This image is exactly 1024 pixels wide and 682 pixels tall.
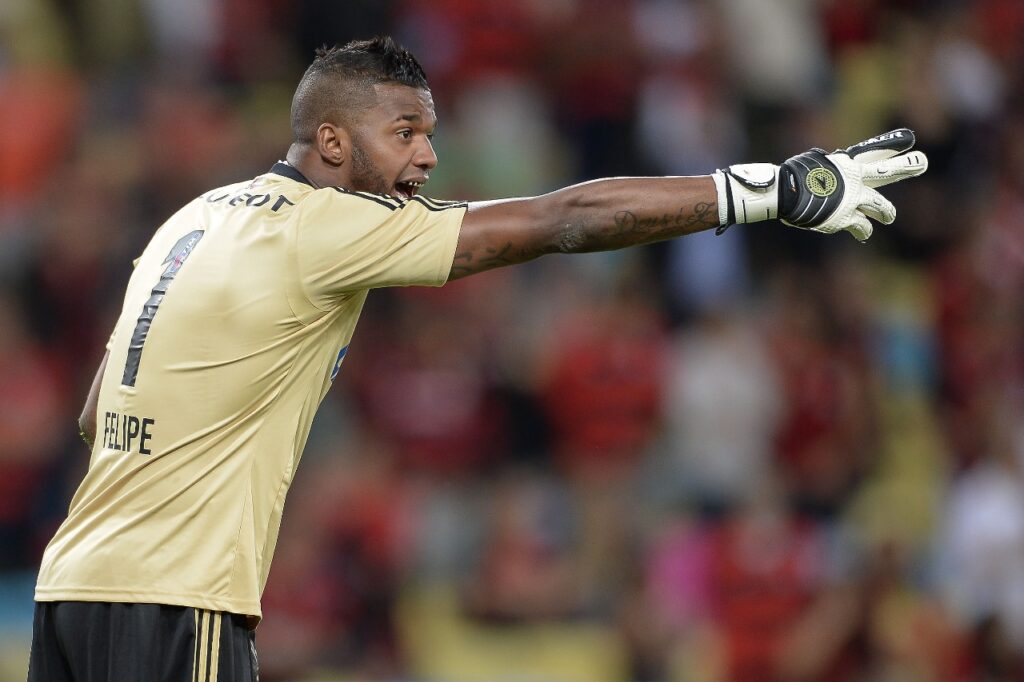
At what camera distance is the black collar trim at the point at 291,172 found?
396 cm

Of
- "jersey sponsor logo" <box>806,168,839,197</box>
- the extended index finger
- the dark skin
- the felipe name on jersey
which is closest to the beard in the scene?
the dark skin

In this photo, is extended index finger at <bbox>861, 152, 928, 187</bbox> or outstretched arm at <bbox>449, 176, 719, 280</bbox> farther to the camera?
extended index finger at <bbox>861, 152, 928, 187</bbox>

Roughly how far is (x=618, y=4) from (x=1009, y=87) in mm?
2713

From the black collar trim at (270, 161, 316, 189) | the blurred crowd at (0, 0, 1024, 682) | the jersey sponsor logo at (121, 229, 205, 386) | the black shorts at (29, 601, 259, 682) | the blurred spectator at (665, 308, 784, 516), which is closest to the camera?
the black shorts at (29, 601, 259, 682)

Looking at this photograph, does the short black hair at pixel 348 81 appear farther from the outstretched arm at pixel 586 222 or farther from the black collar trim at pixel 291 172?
the outstretched arm at pixel 586 222

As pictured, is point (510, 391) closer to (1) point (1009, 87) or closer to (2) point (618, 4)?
(2) point (618, 4)

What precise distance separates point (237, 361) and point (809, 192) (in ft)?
4.76

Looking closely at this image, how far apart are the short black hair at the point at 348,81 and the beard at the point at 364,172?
9 cm

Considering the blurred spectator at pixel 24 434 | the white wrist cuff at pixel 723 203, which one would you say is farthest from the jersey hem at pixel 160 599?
the blurred spectator at pixel 24 434

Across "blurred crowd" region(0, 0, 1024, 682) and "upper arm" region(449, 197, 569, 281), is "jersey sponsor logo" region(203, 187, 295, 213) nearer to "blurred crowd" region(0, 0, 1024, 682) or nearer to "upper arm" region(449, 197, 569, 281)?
"upper arm" region(449, 197, 569, 281)

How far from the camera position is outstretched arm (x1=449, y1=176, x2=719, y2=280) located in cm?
361

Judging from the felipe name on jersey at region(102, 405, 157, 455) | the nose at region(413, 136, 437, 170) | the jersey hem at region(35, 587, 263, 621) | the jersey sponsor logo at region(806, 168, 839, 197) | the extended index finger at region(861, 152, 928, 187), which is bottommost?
the jersey hem at region(35, 587, 263, 621)

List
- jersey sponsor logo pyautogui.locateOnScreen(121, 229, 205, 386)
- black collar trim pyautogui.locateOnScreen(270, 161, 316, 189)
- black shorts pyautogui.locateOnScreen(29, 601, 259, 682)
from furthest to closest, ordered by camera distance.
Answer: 1. black collar trim pyautogui.locateOnScreen(270, 161, 316, 189)
2. jersey sponsor logo pyautogui.locateOnScreen(121, 229, 205, 386)
3. black shorts pyautogui.locateOnScreen(29, 601, 259, 682)

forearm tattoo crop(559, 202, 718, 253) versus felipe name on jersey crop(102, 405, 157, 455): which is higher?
forearm tattoo crop(559, 202, 718, 253)
